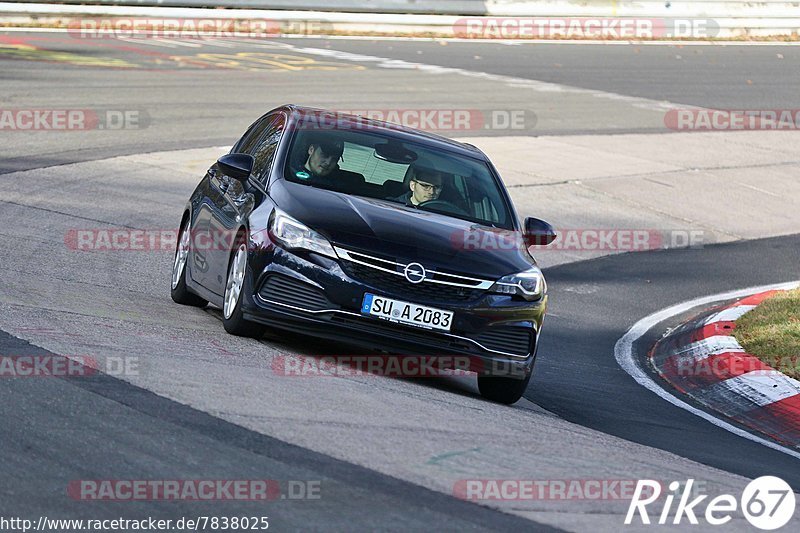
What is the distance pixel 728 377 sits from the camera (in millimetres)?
10555

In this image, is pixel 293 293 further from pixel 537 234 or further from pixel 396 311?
pixel 537 234

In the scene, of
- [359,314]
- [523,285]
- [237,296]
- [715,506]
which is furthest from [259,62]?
[715,506]

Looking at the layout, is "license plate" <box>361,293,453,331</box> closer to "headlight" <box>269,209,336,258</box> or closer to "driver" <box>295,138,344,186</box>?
"headlight" <box>269,209,336,258</box>

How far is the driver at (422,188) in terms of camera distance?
9352mm

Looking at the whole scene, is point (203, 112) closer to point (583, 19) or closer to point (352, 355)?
point (352, 355)

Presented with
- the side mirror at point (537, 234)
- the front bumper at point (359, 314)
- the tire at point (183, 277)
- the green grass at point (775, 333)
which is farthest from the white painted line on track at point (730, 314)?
the tire at point (183, 277)

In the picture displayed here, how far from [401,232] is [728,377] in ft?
11.0

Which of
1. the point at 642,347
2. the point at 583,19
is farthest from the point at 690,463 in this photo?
the point at 583,19

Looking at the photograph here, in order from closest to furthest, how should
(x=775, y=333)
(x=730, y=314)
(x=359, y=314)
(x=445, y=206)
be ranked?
1. (x=359, y=314)
2. (x=445, y=206)
3. (x=775, y=333)
4. (x=730, y=314)

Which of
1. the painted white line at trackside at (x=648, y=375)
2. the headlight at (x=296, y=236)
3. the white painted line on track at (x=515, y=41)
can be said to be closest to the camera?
the headlight at (x=296, y=236)

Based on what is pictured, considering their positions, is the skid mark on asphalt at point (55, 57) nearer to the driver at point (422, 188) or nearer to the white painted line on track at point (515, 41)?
the white painted line on track at point (515, 41)

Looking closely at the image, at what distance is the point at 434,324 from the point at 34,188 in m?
8.31

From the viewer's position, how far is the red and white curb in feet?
31.5

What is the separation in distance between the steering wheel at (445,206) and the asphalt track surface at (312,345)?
1.25 m
